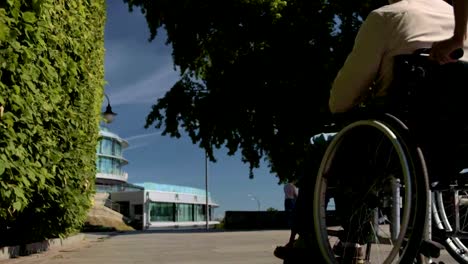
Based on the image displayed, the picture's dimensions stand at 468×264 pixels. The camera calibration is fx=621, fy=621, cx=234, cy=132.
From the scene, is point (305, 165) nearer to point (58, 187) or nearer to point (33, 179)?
point (33, 179)

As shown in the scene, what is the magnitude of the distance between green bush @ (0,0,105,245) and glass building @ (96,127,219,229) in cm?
5935

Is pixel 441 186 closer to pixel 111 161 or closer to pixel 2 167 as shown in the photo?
pixel 2 167

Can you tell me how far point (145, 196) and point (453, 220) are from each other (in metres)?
77.9

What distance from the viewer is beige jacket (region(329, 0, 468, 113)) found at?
310 cm

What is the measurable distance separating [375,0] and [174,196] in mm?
71627

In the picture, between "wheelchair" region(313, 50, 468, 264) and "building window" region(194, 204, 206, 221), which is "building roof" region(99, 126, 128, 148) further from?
"wheelchair" region(313, 50, 468, 264)

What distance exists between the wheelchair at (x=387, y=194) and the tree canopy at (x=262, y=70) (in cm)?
1766

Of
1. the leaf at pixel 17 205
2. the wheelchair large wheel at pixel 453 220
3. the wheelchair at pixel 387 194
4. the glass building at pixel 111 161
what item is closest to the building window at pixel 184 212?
the glass building at pixel 111 161

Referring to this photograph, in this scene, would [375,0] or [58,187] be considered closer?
[58,187]

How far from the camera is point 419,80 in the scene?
2982 millimetres

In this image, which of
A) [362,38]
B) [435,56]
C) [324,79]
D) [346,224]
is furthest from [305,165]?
[324,79]

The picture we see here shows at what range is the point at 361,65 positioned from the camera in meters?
3.26

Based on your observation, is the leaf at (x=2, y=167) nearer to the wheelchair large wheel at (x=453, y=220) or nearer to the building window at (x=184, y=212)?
the wheelchair large wheel at (x=453, y=220)

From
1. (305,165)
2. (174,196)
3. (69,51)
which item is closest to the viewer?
(305,165)
